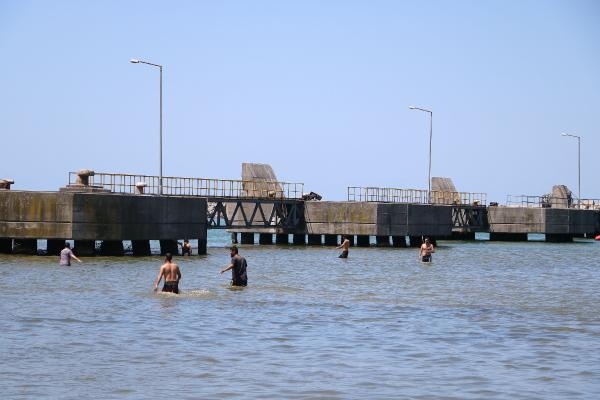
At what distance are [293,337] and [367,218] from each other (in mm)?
48607

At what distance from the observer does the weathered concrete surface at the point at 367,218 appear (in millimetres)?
69938

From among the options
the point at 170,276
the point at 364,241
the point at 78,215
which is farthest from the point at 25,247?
the point at 364,241

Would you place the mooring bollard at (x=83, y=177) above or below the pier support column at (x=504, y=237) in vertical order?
above

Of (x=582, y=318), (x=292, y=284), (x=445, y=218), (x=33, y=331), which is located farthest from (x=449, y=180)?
(x=33, y=331)

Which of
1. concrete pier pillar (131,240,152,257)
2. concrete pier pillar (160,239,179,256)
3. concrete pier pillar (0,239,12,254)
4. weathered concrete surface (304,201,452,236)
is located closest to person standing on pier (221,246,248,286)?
concrete pier pillar (131,240,152,257)

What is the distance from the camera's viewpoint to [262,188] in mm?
73688

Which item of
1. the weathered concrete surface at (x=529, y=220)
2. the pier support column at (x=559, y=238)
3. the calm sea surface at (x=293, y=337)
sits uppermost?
the weathered concrete surface at (x=529, y=220)

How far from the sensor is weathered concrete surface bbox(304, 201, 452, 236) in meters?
69.9

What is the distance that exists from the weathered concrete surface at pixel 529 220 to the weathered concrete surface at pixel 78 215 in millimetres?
49150

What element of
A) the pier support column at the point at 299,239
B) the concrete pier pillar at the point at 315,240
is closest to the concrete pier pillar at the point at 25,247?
the pier support column at the point at 299,239

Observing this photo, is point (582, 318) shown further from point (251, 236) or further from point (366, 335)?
point (251, 236)

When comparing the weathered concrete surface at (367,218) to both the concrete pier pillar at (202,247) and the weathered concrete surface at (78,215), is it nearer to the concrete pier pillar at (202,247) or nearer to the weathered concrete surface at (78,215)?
the concrete pier pillar at (202,247)

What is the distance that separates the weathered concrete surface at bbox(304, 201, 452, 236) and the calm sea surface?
29.3 metres

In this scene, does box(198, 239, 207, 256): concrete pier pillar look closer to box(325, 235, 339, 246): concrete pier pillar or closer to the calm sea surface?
the calm sea surface
